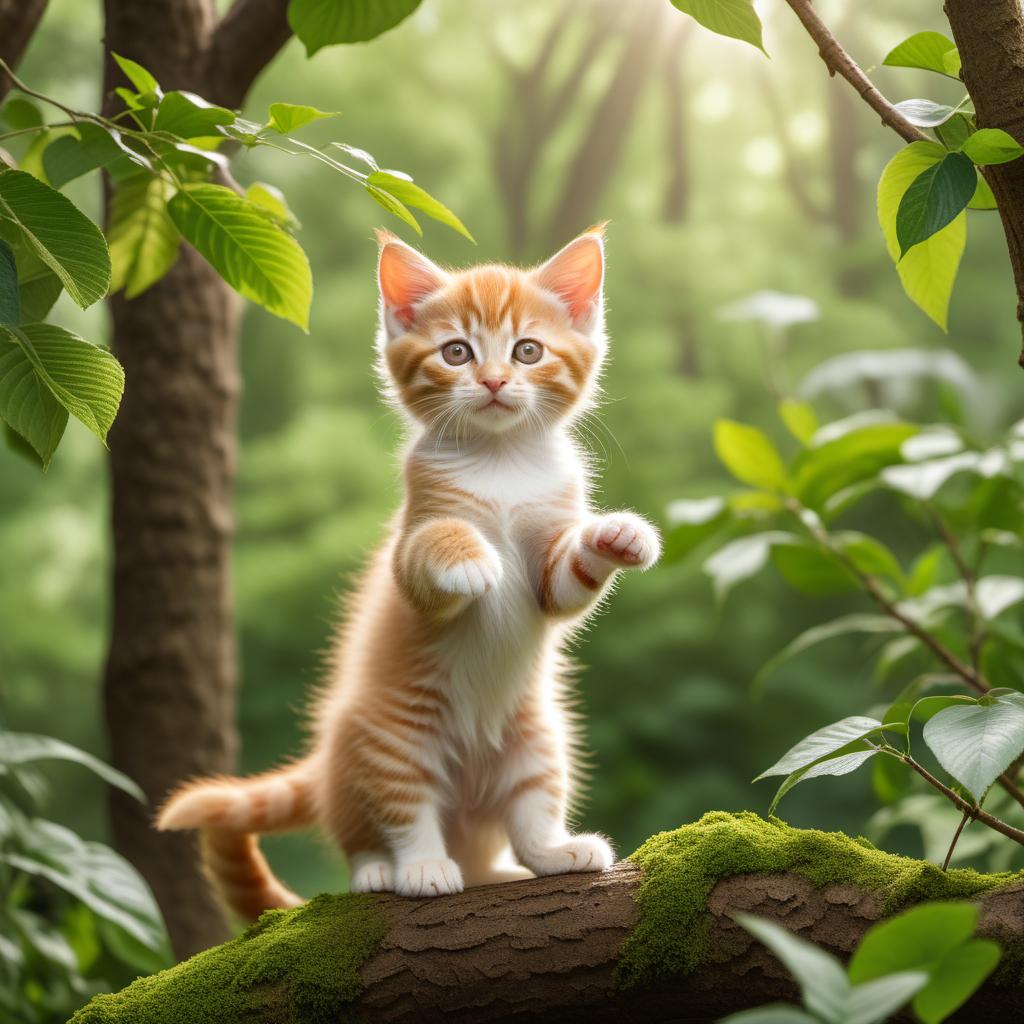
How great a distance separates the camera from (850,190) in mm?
3564

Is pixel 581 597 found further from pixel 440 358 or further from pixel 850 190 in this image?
pixel 850 190

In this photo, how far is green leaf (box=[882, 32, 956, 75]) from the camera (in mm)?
797

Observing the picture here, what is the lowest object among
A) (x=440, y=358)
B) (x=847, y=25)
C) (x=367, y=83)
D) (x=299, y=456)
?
(x=299, y=456)

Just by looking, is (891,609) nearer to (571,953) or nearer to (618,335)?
(571,953)

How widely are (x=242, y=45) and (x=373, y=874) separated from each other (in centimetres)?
112

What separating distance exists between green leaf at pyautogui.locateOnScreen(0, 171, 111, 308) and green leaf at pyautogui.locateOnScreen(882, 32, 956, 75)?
0.54 metres

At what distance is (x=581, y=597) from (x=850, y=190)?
→ 2.98m

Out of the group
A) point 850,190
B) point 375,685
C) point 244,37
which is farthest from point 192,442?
point 850,190

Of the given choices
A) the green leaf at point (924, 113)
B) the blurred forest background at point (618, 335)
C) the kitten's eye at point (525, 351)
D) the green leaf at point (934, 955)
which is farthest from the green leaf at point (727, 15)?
the blurred forest background at point (618, 335)

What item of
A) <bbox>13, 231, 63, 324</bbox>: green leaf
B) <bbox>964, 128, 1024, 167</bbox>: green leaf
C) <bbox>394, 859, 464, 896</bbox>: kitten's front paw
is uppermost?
<bbox>964, 128, 1024, 167</bbox>: green leaf

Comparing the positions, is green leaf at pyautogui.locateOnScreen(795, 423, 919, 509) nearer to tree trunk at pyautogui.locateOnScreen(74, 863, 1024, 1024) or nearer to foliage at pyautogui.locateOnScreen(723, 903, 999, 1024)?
tree trunk at pyautogui.locateOnScreen(74, 863, 1024, 1024)

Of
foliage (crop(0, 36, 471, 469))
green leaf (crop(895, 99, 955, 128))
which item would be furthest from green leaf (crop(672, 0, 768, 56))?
foliage (crop(0, 36, 471, 469))

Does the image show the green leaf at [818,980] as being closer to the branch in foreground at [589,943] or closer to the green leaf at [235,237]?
the branch in foreground at [589,943]

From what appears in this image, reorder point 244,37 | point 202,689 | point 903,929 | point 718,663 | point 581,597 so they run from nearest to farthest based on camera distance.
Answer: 1. point 903,929
2. point 581,597
3. point 244,37
4. point 202,689
5. point 718,663
